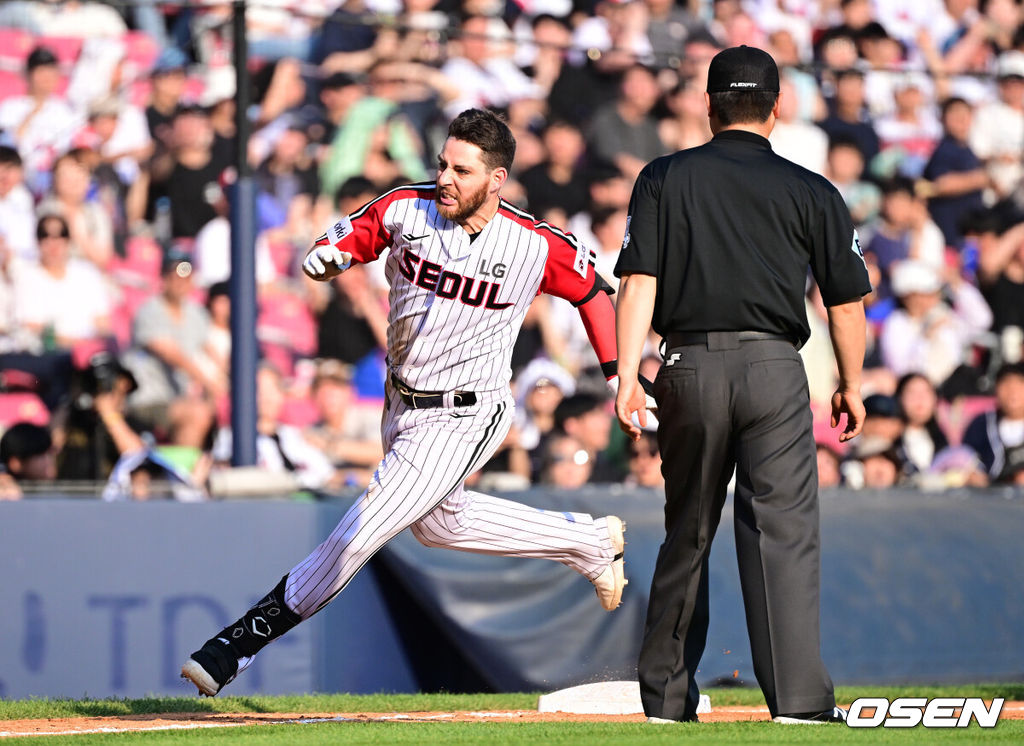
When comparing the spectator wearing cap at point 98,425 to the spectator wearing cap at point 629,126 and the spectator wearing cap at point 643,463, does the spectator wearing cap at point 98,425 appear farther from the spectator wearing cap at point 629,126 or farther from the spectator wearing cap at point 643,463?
the spectator wearing cap at point 629,126

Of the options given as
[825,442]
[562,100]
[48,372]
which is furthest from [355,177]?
[825,442]

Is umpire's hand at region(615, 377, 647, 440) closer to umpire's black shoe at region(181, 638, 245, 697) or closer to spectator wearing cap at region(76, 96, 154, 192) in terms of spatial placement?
umpire's black shoe at region(181, 638, 245, 697)

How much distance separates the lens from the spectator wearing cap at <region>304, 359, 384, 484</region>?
7.80 metres

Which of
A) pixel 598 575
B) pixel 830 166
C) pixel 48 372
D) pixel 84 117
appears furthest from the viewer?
pixel 830 166

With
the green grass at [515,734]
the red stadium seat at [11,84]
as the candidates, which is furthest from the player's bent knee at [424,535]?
the red stadium seat at [11,84]

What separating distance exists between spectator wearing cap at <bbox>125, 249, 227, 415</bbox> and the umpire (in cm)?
355

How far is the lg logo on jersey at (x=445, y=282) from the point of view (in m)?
5.22

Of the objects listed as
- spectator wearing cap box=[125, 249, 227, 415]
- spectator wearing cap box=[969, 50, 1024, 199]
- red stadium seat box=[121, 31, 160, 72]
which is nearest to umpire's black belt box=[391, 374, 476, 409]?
spectator wearing cap box=[125, 249, 227, 415]

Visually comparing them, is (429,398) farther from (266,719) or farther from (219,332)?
(219,332)

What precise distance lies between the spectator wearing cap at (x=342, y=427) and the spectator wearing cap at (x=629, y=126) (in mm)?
2088

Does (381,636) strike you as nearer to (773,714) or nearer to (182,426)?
(182,426)

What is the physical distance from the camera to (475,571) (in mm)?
7426

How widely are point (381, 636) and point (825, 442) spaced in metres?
2.91

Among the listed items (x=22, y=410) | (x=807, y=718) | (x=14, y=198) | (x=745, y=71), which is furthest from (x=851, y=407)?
(x=14, y=198)
